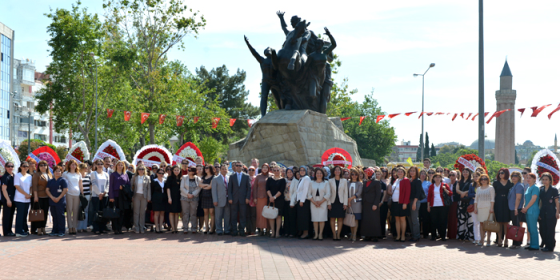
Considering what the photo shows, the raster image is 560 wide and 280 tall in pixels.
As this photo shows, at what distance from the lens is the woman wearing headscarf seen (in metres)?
11.7

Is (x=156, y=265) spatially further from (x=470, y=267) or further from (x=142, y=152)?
(x=142, y=152)

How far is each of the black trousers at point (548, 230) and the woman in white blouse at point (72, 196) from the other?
33.2 feet

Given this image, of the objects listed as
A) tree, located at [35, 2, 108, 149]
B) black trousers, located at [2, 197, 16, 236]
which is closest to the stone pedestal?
black trousers, located at [2, 197, 16, 236]

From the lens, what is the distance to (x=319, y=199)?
11.6 m

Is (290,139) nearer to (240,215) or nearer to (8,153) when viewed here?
(240,215)

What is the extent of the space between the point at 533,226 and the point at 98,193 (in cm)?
955

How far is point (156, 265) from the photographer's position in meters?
8.13

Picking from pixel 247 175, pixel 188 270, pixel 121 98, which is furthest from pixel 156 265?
pixel 121 98

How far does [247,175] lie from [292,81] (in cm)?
732

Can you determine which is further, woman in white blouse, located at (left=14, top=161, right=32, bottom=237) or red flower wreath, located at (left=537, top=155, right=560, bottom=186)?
red flower wreath, located at (left=537, top=155, right=560, bottom=186)

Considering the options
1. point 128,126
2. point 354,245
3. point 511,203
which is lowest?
point 354,245

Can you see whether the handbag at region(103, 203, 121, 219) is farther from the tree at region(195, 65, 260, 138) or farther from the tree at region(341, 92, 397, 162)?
the tree at region(195, 65, 260, 138)

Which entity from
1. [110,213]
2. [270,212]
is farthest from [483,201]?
[110,213]

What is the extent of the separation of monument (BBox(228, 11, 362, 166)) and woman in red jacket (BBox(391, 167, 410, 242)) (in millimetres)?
5005
